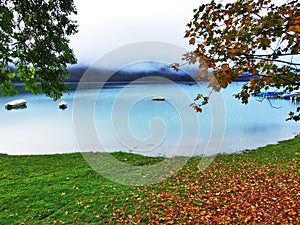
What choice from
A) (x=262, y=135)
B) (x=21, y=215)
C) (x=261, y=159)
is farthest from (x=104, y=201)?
(x=262, y=135)

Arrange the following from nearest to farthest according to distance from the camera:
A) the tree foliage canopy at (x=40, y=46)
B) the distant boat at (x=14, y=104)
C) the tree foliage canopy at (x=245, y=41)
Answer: the tree foliage canopy at (x=245, y=41) → the tree foliage canopy at (x=40, y=46) → the distant boat at (x=14, y=104)

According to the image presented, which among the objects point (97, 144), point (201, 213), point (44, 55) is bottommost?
point (97, 144)

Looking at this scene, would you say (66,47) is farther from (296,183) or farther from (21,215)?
(296,183)

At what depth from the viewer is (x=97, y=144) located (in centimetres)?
1376

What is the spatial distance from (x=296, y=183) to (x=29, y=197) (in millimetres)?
6640

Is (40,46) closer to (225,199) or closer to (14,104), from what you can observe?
(225,199)

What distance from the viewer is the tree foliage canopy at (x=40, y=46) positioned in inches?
145

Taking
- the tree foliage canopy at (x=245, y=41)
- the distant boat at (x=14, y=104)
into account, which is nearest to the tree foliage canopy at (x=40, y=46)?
the tree foliage canopy at (x=245, y=41)

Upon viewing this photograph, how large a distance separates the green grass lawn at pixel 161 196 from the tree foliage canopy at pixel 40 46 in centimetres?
253

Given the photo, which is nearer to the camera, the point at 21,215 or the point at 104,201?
the point at 21,215

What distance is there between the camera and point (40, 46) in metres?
3.81

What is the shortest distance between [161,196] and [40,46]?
13.2 feet

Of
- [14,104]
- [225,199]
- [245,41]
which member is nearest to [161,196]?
[225,199]

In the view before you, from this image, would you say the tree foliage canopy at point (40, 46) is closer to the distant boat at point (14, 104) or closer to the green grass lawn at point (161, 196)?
the green grass lawn at point (161, 196)
